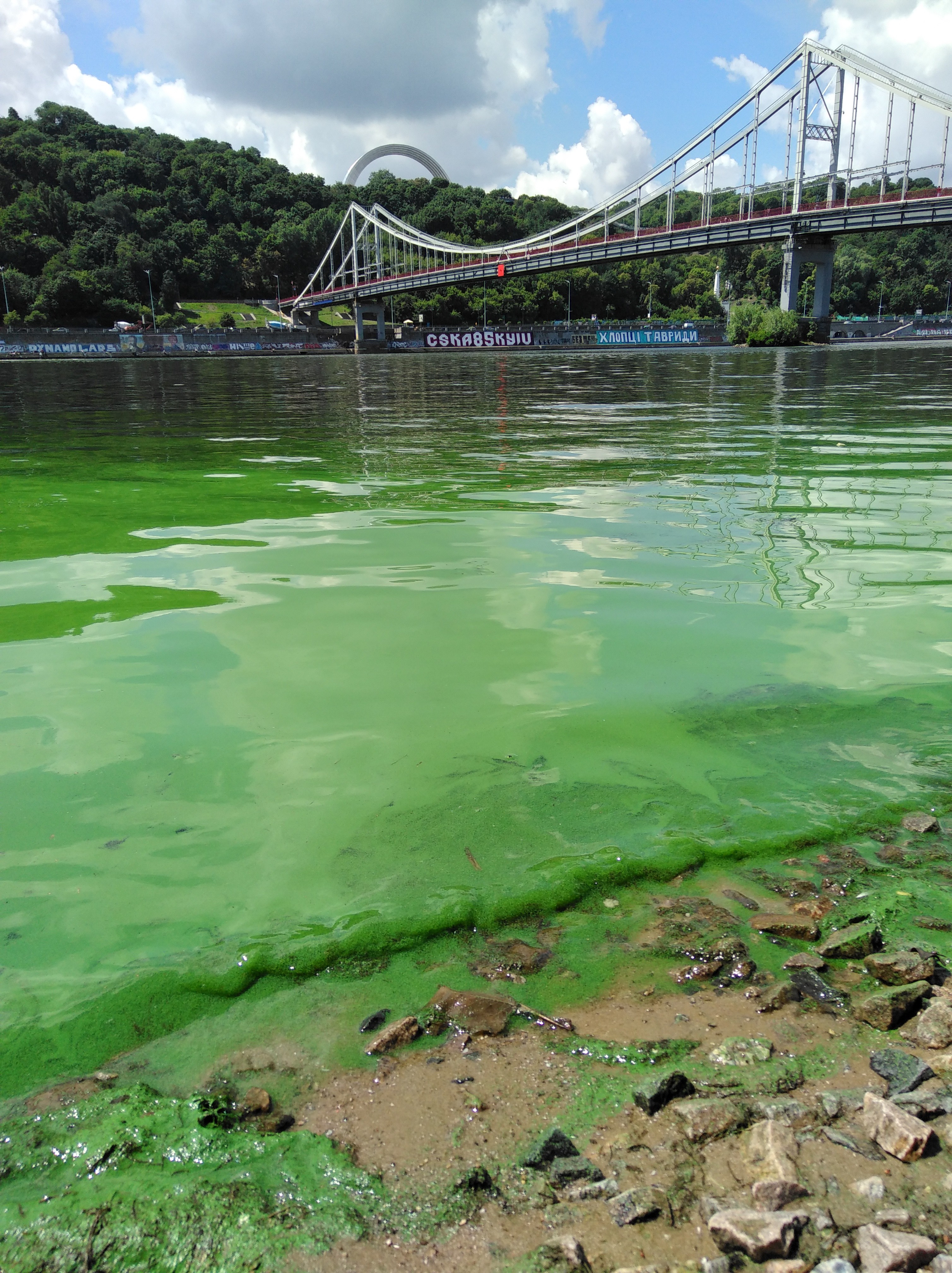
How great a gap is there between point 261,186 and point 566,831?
145m

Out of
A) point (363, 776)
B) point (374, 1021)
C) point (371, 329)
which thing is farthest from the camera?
point (371, 329)

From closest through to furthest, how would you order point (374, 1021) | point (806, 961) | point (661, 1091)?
1. point (661, 1091)
2. point (374, 1021)
3. point (806, 961)

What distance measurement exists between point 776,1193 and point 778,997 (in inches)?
20.2

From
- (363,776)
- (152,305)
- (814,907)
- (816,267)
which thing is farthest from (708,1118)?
(152,305)

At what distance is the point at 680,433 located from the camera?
1127cm

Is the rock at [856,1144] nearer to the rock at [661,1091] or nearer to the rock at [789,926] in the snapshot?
the rock at [661,1091]

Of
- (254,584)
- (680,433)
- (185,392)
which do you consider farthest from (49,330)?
(254,584)

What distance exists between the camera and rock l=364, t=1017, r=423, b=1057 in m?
1.57

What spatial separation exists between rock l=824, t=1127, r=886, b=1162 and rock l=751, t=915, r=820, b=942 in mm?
561

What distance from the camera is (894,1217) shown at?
1.14m

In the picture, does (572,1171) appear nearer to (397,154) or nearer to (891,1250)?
(891,1250)

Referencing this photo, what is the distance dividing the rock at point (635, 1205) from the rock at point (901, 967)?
0.75m

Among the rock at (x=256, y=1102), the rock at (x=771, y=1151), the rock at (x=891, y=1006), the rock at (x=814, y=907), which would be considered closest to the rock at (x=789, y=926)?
the rock at (x=814, y=907)

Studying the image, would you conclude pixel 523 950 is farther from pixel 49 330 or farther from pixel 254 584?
pixel 49 330
